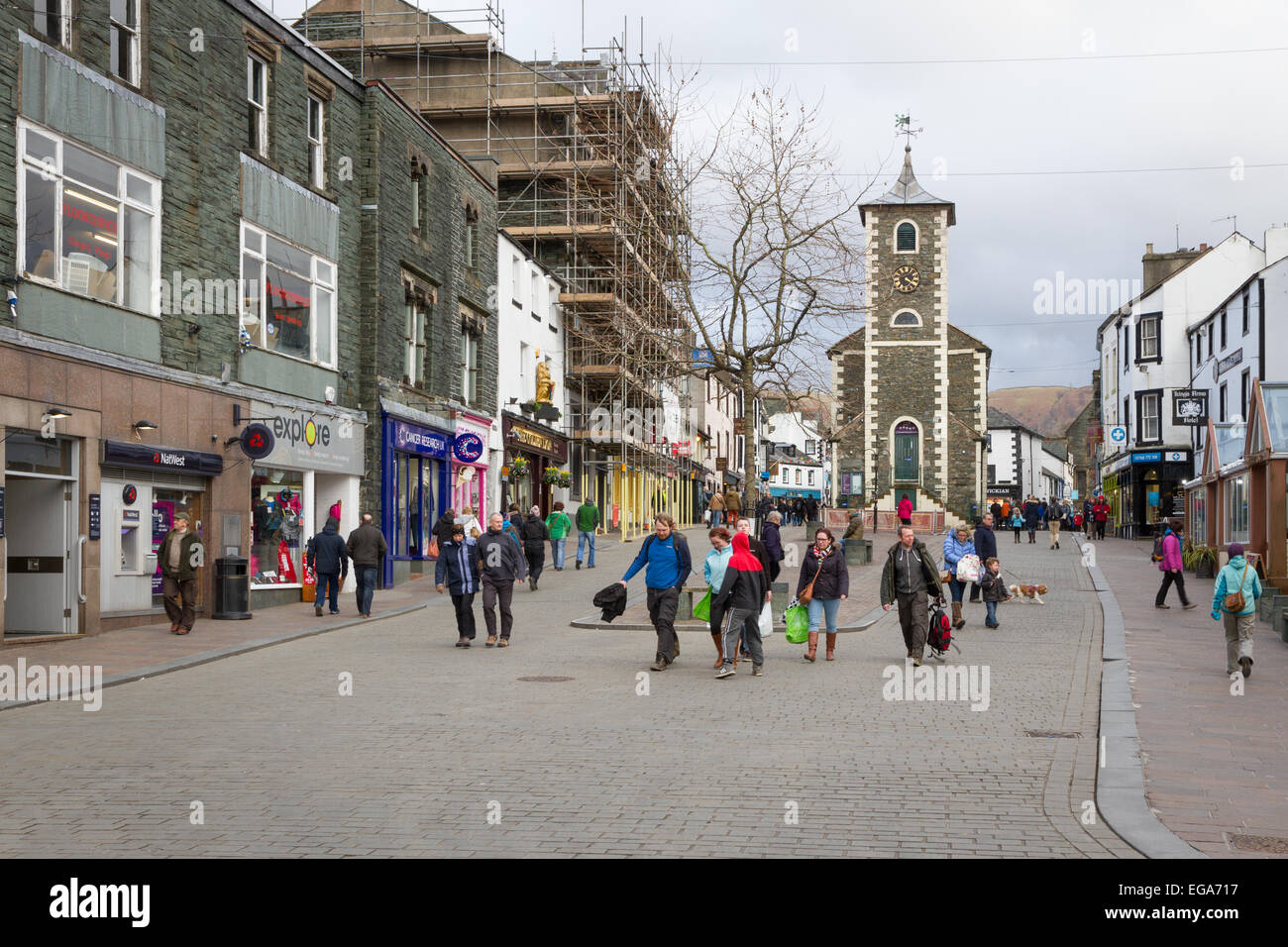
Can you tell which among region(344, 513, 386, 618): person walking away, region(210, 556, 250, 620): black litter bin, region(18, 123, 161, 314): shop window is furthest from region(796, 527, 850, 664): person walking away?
region(18, 123, 161, 314): shop window

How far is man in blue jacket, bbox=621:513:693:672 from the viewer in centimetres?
1570

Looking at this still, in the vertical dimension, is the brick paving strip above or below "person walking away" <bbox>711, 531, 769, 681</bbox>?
below

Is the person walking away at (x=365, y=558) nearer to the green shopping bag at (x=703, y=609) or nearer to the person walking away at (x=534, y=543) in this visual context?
the person walking away at (x=534, y=543)

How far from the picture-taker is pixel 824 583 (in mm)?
16594

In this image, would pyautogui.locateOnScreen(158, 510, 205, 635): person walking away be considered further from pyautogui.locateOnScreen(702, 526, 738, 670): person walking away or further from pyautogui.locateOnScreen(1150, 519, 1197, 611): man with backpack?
pyautogui.locateOnScreen(1150, 519, 1197, 611): man with backpack

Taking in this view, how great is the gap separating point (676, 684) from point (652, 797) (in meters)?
6.06

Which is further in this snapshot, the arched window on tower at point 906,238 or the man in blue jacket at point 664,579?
the arched window on tower at point 906,238

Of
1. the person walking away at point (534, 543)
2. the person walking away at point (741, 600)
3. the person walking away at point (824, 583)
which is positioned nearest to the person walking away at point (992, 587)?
the person walking away at point (824, 583)

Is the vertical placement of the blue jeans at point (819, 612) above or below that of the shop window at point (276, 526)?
below

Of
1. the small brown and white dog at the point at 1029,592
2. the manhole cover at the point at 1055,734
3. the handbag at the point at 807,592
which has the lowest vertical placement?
the manhole cover at the point at 1055,734

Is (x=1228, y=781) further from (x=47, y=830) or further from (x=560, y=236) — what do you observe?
(x=560, y=236)

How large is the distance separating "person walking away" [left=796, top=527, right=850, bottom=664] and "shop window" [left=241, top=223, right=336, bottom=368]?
11.1m

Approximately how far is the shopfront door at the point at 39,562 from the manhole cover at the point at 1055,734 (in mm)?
12920

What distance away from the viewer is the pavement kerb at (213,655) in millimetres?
14062
